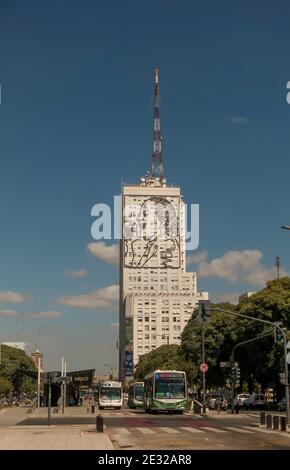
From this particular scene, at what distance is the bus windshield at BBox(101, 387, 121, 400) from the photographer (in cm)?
7550

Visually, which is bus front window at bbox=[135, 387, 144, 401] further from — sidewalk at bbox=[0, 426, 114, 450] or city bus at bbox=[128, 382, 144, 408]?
sidewalk at bbox=[0, 426, 114, 450]

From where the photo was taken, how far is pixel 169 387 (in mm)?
51344

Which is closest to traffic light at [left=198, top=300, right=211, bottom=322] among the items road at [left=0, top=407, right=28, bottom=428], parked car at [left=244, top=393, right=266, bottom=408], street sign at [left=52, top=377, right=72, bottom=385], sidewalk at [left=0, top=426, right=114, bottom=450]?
street sign at [left=52, top=377, right=72, bottom=385]

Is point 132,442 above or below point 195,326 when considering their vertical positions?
below

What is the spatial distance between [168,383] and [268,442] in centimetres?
2676

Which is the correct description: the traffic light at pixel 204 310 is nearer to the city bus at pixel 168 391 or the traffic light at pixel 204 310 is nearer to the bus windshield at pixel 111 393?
the city bus at pixel 168 391

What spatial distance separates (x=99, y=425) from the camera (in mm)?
29719

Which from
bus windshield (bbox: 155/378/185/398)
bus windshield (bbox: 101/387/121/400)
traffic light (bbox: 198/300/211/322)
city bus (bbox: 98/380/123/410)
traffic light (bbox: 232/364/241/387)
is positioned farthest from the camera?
bus windshield (bbox: 101/387/121/400)

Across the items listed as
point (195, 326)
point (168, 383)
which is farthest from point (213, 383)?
point (168, 383)

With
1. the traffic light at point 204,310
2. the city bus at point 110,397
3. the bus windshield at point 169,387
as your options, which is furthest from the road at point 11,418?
the city bus at point 110,397

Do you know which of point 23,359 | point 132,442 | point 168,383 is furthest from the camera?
point 23,359

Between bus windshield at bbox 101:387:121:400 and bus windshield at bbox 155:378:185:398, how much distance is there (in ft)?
82.4
